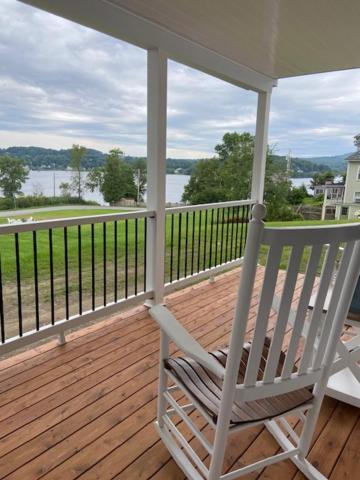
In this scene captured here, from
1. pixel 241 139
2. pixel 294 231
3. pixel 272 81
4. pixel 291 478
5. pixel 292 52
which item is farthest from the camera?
pixel 241 139

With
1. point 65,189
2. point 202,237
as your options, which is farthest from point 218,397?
point 202,237

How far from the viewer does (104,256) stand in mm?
2885

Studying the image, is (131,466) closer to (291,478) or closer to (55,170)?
(291,478)

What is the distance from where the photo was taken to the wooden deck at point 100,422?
1500 millimetres

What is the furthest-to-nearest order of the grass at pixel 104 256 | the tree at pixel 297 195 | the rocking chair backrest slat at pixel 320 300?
the tree at pixel 297 195 < the grass at pixel 104 256 < the rocking chair backrest slat at pixel 320 300

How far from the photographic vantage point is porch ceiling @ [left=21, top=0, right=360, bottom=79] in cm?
229

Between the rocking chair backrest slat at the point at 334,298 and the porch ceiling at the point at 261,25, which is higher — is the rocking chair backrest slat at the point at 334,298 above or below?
below

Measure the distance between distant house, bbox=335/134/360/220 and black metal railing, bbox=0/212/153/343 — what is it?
2.67 metres

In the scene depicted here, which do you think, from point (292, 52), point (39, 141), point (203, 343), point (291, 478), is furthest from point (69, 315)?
point (292, 52)

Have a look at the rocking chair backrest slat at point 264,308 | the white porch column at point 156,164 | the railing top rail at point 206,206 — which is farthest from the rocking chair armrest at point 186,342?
the railing top rail at point 206,206

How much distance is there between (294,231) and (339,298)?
40cm

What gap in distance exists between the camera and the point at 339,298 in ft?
3.87

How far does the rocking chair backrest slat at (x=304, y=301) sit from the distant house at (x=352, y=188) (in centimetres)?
348

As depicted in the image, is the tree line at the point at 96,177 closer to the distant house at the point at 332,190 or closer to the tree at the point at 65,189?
the tree at the point at 65,189
